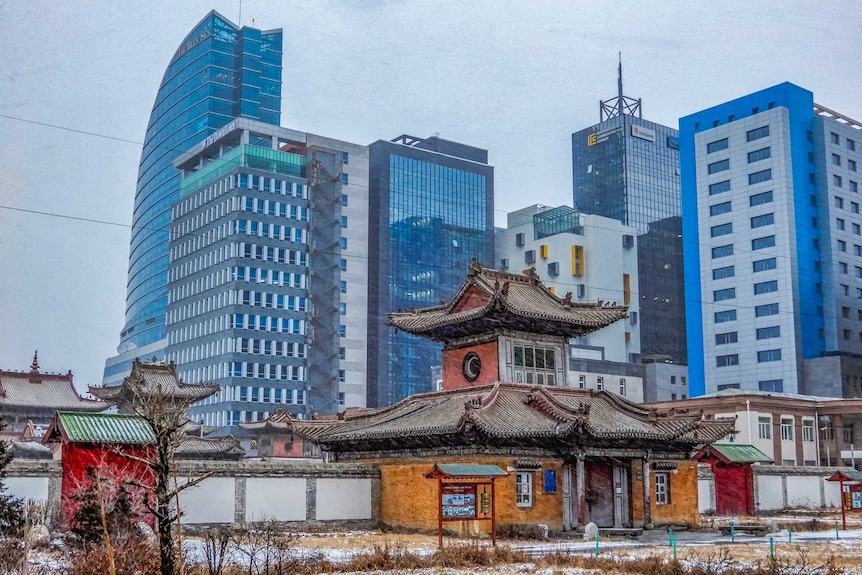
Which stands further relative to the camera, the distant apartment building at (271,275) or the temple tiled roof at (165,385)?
the distant apartment building at (271,275)

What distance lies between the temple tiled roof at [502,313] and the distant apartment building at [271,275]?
2933 inches

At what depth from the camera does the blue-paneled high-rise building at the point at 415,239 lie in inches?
5517

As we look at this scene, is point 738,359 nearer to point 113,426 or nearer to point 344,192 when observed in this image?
point 344,192

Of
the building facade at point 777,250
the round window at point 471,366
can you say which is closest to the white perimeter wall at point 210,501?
the round window at point 471,366

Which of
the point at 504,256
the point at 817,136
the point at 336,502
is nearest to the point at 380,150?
the point at 504,256

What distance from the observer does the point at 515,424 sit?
3809cm

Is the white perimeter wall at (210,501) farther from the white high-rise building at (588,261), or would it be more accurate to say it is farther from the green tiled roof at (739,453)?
the white high-rise building at (588,261)

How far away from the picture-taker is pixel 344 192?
13325cm

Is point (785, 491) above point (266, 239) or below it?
below

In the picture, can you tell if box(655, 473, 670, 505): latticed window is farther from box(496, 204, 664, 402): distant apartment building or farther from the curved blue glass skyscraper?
the curved blue glass skyscraper

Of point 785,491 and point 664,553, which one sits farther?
point 785,491

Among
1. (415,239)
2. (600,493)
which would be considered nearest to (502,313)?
(600,493)

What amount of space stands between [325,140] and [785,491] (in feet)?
301

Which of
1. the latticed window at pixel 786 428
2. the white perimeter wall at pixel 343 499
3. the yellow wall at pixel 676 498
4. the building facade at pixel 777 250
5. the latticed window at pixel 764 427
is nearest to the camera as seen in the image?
the white perimeter wall at pixel 343 499
